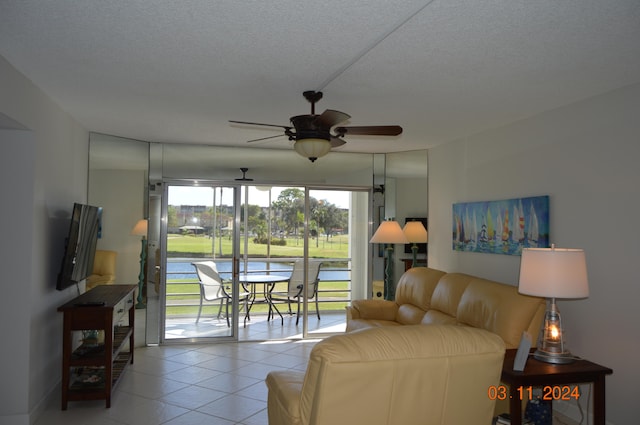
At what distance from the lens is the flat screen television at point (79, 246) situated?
3.91 m

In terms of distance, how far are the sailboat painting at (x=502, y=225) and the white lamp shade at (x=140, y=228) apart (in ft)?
12.4

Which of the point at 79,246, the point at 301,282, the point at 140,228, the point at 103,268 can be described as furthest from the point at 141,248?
the point at 301,282

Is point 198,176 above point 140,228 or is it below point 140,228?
above

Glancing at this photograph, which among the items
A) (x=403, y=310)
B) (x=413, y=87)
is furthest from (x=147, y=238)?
(x=413, y=87)

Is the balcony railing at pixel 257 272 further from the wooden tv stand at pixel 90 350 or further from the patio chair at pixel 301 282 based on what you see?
the wooden tv stand at pixel 90 350

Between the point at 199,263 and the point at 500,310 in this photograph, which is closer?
the point at 500,310

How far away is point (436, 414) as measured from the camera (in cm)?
229

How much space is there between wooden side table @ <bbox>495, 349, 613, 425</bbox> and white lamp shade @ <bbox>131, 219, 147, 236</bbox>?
439cm

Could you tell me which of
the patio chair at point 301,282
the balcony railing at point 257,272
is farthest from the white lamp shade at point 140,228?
the patio chair at point 301,282

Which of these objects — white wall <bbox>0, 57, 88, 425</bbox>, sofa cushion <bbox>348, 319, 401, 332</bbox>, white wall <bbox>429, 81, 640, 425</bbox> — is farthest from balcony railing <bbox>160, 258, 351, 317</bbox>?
white wall <bbox>429, 81, 640, 425</bbox>

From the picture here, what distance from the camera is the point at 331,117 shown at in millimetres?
2969

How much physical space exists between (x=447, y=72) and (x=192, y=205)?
157 inches

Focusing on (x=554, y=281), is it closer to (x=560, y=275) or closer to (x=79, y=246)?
(x=560, y=275)

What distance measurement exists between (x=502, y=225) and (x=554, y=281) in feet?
5.63
